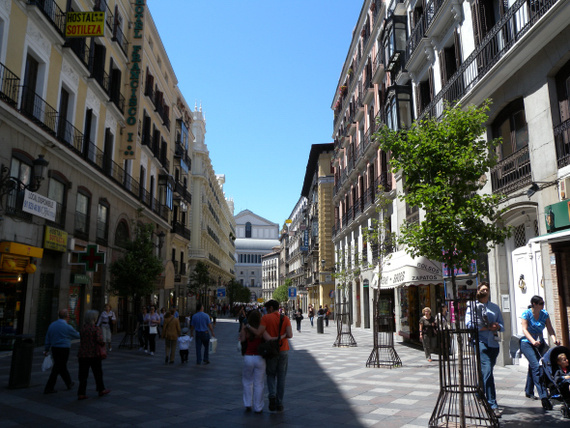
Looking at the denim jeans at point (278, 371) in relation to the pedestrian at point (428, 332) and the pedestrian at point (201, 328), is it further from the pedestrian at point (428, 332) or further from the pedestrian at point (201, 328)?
the pedestrian at point (428, 332)

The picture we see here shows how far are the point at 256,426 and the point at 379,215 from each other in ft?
71.1

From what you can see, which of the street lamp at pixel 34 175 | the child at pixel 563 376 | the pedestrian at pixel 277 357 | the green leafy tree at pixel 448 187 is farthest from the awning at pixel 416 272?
the street lamp at pixel 34 175

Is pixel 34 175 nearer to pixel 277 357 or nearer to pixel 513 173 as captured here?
pixel 277 357

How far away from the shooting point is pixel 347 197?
1460 inches

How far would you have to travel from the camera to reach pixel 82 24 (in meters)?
17.4

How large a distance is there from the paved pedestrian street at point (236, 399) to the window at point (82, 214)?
7.01m

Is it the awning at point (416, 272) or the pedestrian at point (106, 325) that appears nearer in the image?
the awning at point (416, 272)

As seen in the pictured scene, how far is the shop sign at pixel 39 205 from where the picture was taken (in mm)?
14570

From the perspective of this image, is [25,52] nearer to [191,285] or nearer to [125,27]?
[125,27]

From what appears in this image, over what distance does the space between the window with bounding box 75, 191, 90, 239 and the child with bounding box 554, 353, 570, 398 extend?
1755cm

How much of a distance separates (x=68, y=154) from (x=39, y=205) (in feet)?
10.1

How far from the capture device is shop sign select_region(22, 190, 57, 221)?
1457 cm

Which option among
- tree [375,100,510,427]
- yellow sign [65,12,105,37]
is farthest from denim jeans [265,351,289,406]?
yellow sign [65,12,105,37]

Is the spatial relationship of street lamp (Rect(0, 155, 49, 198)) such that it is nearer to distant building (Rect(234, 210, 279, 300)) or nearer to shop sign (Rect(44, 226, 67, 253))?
shop sign (Rect(44, 226, 67, 253))
